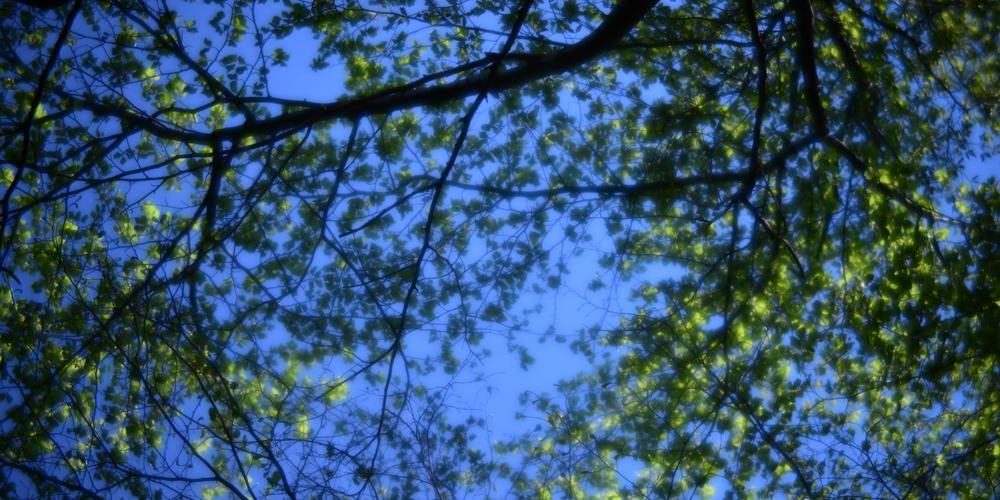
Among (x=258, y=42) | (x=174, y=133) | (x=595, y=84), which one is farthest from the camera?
(x=595, y=84)

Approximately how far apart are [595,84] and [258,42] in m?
2.51

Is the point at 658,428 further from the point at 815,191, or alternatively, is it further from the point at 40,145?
the point at 40,145

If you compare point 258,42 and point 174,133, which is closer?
point 174,133

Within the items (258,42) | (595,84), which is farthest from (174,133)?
(595,84)

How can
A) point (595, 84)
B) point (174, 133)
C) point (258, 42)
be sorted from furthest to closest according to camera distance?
1. point (595, 84)
2. point (258, 42)
3. point (174, 133)

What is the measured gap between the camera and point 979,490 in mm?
5172

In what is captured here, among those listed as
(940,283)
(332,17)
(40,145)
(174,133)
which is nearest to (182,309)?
(174,133)

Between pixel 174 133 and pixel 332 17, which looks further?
pixel 332 17

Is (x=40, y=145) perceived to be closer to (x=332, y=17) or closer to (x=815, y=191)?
(x=332, y=17)

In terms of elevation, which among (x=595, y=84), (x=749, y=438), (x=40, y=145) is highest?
(x=595, y=84)

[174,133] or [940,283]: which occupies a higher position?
[174,133]

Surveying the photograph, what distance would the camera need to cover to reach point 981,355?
5246mm

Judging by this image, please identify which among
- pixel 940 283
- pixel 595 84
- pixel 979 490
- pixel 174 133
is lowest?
pixel 979 490

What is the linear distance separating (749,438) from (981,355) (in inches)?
63.3
